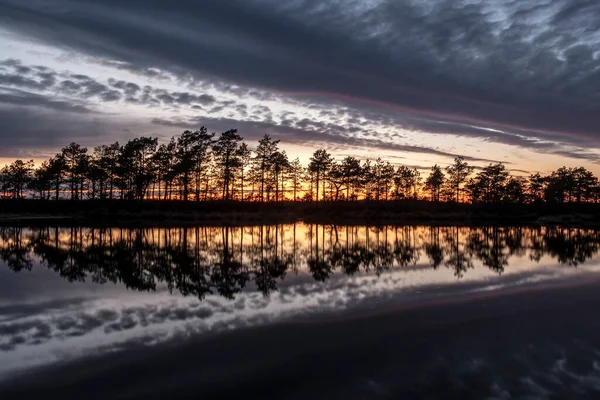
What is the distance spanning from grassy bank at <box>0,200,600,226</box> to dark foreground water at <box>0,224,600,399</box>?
44033 mm

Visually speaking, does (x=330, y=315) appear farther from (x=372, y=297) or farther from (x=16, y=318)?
(x=16, y=318)

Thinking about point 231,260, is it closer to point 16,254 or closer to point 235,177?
point 16,254

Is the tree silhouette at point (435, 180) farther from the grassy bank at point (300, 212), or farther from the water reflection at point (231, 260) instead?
the water reflection at point (231, 260)

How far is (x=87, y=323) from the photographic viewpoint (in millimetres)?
8750

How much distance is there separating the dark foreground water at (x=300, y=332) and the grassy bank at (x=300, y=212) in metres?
44.0

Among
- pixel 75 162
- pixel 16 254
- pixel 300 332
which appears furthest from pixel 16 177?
pixel 300 332

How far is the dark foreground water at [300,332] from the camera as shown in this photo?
5762 millimetres

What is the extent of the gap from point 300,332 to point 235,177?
6704cm

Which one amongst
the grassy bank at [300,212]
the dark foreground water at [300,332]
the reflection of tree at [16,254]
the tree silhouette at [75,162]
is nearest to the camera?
the dark foreground water at [300,332]

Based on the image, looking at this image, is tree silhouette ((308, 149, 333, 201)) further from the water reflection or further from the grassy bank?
the water reflection

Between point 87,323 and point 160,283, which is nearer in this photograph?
point 87,323

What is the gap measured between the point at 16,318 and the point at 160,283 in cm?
418

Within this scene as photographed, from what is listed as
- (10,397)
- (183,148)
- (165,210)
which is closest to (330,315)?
(10,397)

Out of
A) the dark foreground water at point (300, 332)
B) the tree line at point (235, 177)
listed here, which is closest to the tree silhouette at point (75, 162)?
the tree line at point (235, 177)
